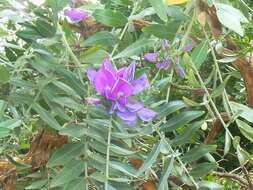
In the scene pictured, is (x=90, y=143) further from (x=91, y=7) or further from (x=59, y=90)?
(x=91, y=7)

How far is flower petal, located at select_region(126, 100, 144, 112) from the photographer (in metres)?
0.54

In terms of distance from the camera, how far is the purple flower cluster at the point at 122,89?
54cm

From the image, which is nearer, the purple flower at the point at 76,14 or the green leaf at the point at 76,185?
the green leaf at the point at 76,185

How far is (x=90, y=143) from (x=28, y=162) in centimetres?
24

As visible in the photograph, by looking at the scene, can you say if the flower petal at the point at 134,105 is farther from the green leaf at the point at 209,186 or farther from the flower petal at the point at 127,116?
the green leaf at the point at 209,186

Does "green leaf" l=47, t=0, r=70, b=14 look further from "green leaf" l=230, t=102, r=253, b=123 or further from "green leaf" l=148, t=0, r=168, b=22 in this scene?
"green leaf" l=230, t=102, r=253, b=123

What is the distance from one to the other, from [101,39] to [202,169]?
199mm

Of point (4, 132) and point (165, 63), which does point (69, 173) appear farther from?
point (165, 63)

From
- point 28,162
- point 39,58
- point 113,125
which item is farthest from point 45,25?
point 28,162

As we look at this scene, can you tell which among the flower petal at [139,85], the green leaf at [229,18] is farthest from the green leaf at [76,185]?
the green leaf at [229,18]

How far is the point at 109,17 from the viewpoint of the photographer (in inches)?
23.8

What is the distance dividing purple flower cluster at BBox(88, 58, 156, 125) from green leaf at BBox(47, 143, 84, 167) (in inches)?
2.2

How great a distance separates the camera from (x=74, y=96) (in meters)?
0.58

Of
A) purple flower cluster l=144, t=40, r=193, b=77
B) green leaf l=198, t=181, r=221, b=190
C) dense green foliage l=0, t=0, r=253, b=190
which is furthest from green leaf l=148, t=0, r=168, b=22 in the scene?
green leaf l=198, t=181, r=221, b=190
